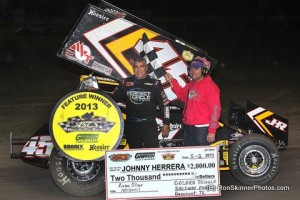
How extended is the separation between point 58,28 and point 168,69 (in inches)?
1034

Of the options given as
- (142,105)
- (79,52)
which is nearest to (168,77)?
(142,105)

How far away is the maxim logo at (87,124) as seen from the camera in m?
6.11

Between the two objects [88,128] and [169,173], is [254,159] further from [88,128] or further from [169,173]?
[88,128]

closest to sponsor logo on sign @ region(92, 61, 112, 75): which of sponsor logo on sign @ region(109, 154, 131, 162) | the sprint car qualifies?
the sprint car

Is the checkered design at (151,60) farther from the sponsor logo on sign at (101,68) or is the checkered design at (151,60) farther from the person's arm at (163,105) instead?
the sponsor logo on sign at (101,68)

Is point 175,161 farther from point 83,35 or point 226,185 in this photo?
point 83,35

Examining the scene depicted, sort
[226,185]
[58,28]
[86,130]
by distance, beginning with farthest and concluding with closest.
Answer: [58,28]
[226,185]
[86,130]

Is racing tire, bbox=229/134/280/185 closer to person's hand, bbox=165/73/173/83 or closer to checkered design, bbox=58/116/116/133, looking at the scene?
person's hand, bbox=165/73/173/83

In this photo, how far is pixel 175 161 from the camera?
6164mm

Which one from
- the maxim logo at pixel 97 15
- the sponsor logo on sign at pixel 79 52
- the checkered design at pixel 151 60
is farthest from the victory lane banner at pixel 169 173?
the maxim logo at pixel 97 15

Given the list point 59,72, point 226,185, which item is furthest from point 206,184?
point 59,72

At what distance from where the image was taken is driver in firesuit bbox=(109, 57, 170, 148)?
628 centimetres

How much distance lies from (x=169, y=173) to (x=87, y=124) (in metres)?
1.11

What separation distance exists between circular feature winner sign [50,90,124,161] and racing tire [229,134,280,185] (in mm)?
1580
